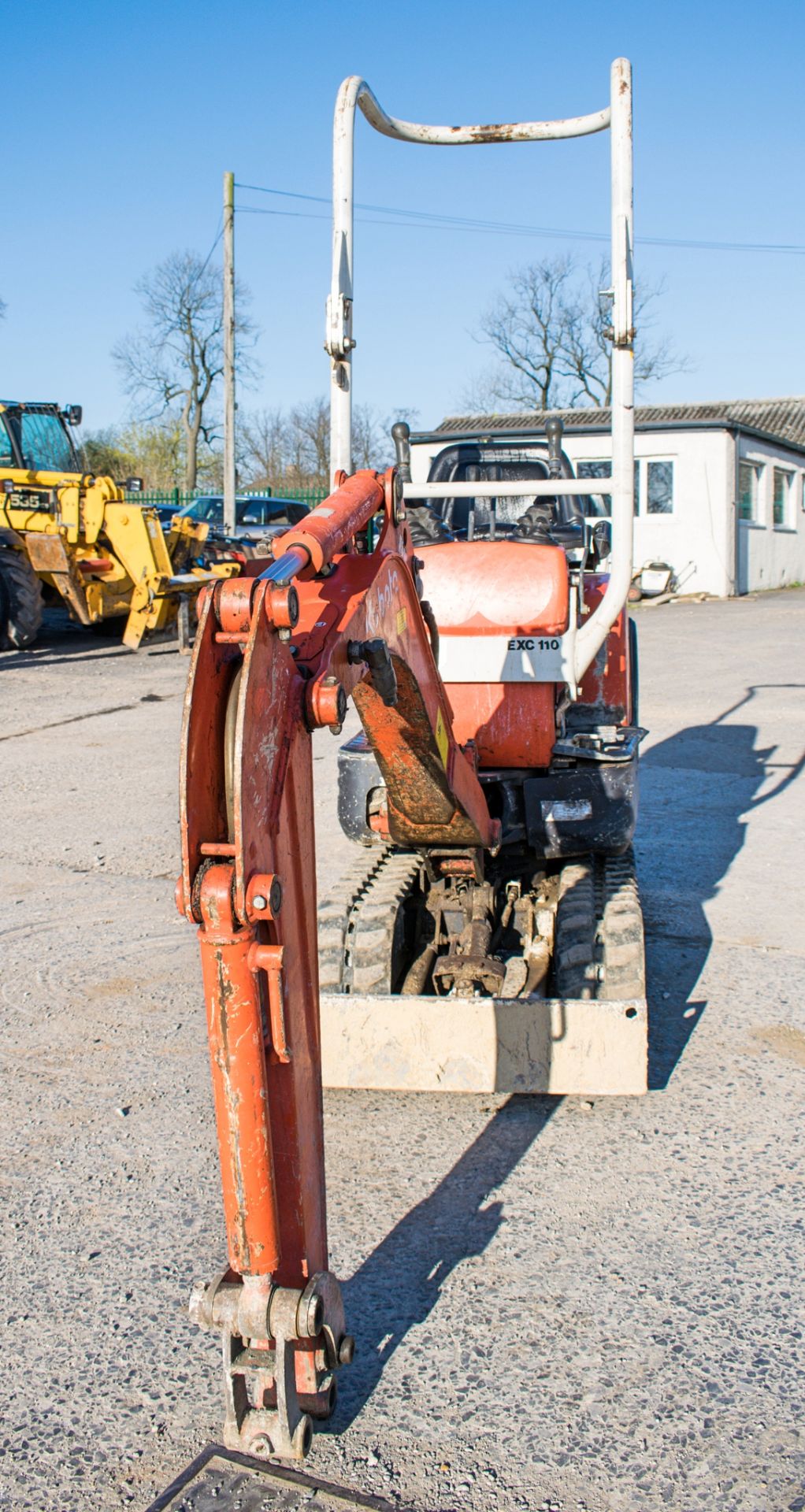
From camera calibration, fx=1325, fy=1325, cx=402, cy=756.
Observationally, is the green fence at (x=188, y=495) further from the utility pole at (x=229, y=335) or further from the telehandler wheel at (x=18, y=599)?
the telehandler wheel at (x=18, y=599)

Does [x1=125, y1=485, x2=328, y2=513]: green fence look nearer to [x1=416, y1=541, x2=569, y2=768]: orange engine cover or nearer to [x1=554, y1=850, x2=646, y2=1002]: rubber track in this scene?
[x1=416, y1=541, x2=569, y2=768]: orange engine cover

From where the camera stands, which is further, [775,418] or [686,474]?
[775,418]

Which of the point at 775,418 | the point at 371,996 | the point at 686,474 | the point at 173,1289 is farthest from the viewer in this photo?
the point at 775,418

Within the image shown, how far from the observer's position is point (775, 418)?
1583 inches

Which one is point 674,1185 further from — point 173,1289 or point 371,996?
point 173,1289

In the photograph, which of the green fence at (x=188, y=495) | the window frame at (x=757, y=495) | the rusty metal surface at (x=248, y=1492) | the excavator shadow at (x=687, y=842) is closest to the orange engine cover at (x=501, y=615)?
the excavator shadow at (x=687, y=842)

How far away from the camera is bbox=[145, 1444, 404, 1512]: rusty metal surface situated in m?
2.56

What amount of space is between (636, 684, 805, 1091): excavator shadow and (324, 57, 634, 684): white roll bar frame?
4.37 ft

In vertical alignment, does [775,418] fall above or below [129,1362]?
above

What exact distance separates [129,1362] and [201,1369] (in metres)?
0.17

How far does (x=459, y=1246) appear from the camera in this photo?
11.3 ft

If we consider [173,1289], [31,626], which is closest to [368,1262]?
[173,1289]

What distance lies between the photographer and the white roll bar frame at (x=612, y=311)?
4348mm

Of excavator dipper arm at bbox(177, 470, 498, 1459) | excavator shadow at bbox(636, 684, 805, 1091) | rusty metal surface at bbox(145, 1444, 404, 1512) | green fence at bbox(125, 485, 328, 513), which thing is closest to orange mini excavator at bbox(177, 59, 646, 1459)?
excavator dipper arm at bbox(177, 470, 498, 1459)
